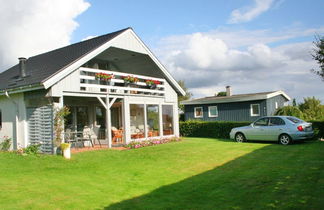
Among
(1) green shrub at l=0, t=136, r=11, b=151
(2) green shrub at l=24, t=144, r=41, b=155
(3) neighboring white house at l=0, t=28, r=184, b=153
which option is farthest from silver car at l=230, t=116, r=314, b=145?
(1) green shrub at l=0, t=136, r=11, b=151

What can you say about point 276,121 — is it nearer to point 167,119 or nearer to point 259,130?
point 259,130

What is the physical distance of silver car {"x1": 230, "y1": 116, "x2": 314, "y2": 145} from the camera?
15648mm

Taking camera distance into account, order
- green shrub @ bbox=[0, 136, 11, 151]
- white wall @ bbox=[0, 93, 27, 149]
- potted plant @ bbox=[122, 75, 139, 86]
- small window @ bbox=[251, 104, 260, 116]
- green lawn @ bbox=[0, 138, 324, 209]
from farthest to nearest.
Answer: small window @ bbox=[251, 104, 260, 116], potted plant @ bbox=[122, 75, 139, 86], green shrub @ bbox=[0, 136, 11, 151], white wall @ bbox=[0, 93, 27, 149], green lawn @ bbox=[0, 138, 324, 209]

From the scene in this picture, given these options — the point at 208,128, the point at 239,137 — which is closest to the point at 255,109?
the point at 208,128

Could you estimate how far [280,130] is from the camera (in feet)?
52.7

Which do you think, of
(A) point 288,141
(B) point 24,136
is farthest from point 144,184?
(A) point 288,141

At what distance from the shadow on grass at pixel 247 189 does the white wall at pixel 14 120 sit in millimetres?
9486

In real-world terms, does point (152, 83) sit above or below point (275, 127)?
above

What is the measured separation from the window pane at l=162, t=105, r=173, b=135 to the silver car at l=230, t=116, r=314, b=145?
15.7 feet

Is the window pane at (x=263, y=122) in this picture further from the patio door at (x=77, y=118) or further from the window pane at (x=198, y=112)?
the window pane at (x=198, y=112)

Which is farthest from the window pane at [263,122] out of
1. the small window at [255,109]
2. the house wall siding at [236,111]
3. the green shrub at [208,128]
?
the small window at [255,109]

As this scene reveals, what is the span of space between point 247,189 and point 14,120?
1211 centimetres

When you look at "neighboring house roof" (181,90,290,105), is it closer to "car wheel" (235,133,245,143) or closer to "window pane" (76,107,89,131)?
"car wheel" (235,133,245,143)

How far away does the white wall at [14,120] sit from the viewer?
14633 millimetres
